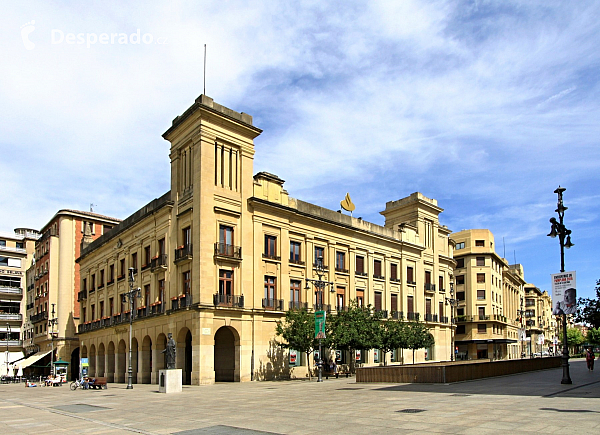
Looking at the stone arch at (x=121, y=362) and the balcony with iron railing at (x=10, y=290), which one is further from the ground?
the balcony with iron railing at (x=10, y=290)

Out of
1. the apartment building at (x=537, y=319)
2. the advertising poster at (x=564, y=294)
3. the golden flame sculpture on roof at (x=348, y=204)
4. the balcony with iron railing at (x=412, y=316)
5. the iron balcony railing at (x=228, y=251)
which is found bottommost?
the apartment building at (x=537, y=319)

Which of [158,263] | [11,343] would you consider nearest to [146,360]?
[158,263]

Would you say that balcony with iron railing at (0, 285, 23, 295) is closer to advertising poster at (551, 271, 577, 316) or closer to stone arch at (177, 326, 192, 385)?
stone arch at (177, 326, 192, 385)

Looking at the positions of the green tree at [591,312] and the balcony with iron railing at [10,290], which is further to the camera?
the balcony with iron railing at [10,290]

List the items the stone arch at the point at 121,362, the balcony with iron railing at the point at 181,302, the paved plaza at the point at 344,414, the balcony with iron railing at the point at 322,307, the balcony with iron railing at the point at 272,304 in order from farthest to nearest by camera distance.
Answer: the stone arch at the point at 121,362 → the balcony with iron railing at the point at 322,307 → the balcony with iron railing at the point at 272,304 → the balcony with iron railing at the point at 181,302 → the paved plaza at the point at 344,414

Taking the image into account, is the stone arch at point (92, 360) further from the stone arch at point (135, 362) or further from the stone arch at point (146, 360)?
the stone arch at point (146, 360)

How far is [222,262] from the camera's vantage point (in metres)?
40.4

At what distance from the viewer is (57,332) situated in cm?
6788

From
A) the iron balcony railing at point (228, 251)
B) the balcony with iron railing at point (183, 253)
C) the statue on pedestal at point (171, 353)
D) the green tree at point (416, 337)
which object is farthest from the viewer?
the green tree at point (416, 337)

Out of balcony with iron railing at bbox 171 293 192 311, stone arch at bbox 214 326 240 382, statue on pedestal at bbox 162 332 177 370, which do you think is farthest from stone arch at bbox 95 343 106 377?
statue on pedestal at bbox 162 332 177 370

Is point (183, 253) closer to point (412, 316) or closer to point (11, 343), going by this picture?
point (412, 316)

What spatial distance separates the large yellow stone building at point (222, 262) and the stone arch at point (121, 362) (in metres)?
0.13

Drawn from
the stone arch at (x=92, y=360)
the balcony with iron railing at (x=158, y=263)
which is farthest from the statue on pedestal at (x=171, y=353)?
the stone arch at (x=92, y=360)

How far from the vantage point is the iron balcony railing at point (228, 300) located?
39219 mm
